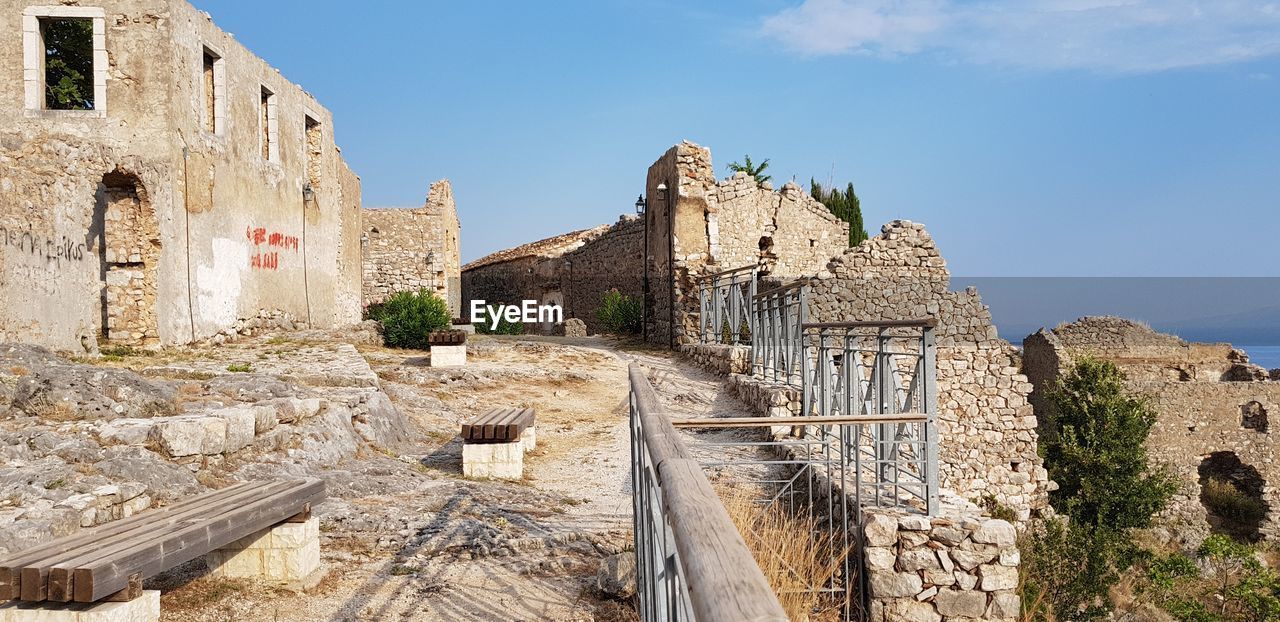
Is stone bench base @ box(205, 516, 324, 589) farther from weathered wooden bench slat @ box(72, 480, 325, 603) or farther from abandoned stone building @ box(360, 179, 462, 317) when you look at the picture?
abandoned stone building @ box(360, 179, 462, 317)

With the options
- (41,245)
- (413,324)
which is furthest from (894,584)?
(413,324)

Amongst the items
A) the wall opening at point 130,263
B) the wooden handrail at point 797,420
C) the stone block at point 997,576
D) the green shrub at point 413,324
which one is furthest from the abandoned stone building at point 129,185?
the stone block at point 997,576

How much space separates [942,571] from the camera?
210 inches

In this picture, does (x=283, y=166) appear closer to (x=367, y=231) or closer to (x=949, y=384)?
(x=367, y=231)

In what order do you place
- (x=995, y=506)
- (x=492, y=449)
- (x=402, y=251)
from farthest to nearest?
(x=402, y=251) → (x=995, y=506) → (x=492, y=449)

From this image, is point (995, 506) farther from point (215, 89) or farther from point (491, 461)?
point (215, 89)

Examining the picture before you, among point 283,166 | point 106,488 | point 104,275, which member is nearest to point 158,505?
point 106,488

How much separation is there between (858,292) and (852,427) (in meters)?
8.71

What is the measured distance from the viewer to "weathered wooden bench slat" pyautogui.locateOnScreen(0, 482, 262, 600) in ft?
10.5

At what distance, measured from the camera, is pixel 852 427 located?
607 cm

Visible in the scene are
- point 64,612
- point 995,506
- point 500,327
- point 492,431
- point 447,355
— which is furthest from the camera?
point 500,327

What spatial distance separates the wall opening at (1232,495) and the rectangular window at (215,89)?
23908 mm

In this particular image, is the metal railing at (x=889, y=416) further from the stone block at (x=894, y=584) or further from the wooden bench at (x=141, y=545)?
the wooden bench at (x=141, y=545)

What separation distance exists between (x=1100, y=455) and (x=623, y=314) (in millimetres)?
10593
